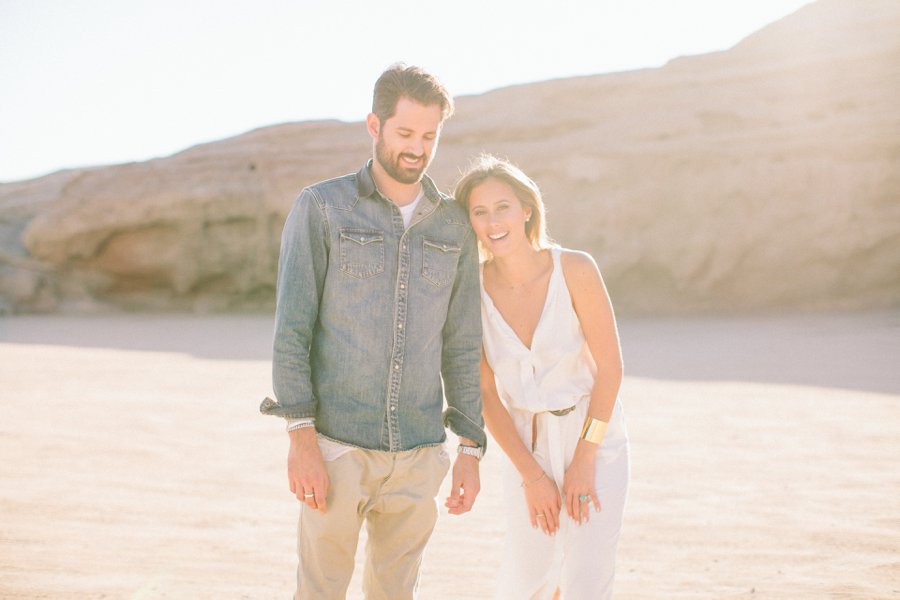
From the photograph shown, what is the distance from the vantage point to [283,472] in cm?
504

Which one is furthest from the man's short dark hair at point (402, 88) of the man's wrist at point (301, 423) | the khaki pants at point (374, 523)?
the khaki pants at point (374, 523)

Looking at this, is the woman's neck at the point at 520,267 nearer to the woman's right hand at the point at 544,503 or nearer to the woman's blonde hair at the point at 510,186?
the woman's blonde hair at the point at 510,186

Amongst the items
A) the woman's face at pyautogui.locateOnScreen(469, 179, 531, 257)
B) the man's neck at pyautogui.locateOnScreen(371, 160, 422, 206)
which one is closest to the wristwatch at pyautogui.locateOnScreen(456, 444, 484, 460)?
the woman's face at pyautogui.locateOnScreen(469, 179, 531, 257)

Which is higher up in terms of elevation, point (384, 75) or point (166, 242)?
point (384, 75)

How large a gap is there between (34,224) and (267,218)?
4.68 m

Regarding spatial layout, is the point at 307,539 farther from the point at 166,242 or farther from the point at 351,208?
the point at 166,242

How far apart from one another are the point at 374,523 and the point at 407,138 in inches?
41.3

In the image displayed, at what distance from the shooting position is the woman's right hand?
7.65ft

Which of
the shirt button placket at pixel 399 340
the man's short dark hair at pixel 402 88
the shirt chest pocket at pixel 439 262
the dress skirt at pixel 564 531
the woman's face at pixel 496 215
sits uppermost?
the man's short dark hair at pixel 402 88

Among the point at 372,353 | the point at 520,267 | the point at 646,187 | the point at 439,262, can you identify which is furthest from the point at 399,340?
the point at 646,187

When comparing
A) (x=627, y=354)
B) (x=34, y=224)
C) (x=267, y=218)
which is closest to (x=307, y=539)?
(x=627, y=354)

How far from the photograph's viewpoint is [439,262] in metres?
2.30

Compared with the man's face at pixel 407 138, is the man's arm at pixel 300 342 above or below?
below

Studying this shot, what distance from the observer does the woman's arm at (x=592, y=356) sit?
7.61ft
